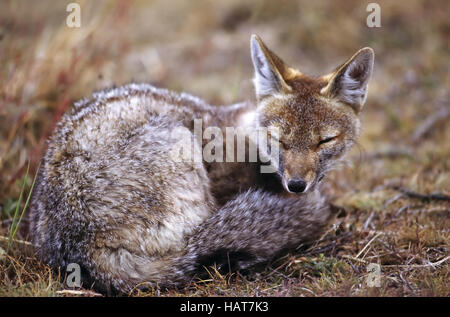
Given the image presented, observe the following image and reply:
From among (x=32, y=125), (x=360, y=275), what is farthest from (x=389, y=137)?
(x=32, y=125)

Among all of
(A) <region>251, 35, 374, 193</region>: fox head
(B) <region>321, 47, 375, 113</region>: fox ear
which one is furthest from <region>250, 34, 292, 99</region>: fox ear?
(B) <region>321, 47, 375, 113</region>: fox ear

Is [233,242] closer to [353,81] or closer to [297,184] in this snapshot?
[297,184]

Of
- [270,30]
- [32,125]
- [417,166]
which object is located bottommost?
[417,166]

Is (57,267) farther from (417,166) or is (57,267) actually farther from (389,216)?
(417,166)

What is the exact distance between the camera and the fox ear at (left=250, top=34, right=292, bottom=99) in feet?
11.7

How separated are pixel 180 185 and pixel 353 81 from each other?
181cm

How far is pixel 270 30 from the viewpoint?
8.81 meters

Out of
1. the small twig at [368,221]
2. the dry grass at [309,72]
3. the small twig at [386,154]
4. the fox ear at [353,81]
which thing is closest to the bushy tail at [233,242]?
the dry grass at [309,72]

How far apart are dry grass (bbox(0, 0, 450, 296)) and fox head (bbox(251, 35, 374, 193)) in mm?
546

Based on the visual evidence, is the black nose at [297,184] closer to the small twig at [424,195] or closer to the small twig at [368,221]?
the small twig at [368,221]

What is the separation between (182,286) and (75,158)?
4.29ft

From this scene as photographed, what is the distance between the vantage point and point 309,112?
136 inches

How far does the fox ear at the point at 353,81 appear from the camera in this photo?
3393 millimetres
